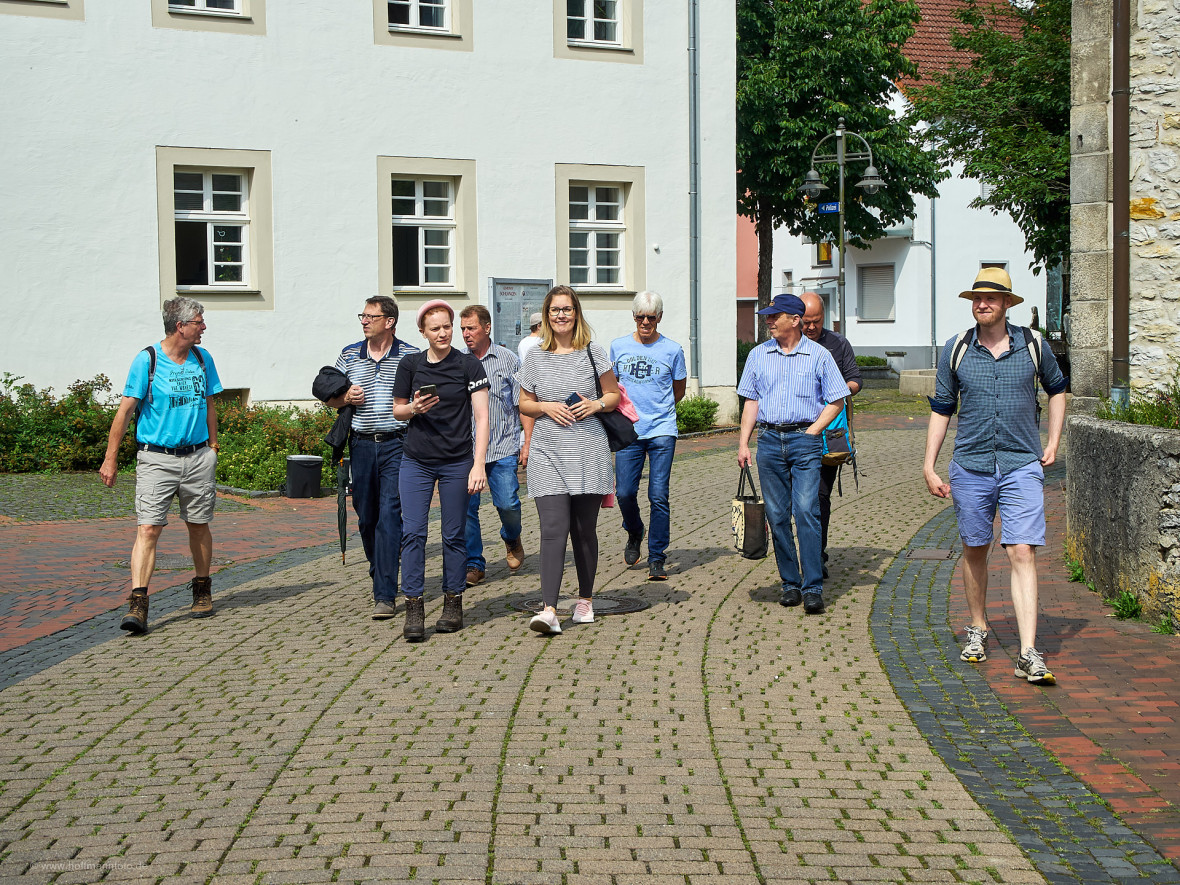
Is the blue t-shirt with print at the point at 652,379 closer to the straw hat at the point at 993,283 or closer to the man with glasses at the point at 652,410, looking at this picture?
the man with glasses at the point at 652,410

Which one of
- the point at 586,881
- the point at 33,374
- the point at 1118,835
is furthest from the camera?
the point at 33,374

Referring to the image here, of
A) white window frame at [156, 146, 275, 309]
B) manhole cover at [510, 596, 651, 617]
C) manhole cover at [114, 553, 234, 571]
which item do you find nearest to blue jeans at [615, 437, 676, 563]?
manhole cover at [510, 596, 651, 617]

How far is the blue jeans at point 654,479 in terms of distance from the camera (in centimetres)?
923

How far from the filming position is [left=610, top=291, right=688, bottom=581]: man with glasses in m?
9.27

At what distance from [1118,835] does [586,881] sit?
1744 millimetres

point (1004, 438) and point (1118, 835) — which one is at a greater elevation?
point (1004, 438)

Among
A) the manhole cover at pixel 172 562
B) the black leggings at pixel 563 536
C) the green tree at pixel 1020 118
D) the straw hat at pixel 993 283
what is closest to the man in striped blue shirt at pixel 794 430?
the black leggings at pixel 563 536

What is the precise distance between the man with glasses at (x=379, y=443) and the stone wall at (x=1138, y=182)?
4.95 metres

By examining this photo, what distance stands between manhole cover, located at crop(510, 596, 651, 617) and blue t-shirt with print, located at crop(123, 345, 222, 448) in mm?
2206

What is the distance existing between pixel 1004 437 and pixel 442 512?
3032 millimetres

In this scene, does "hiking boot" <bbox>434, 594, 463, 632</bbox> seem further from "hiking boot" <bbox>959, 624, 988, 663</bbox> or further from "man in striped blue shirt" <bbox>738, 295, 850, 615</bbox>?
"hiking boot" <bbox>959, 624, 988, 663</bbox>

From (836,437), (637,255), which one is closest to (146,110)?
(637,255)

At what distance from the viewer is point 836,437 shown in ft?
29.1

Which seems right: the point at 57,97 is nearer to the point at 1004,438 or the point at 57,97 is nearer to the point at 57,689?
the point at 57,689
